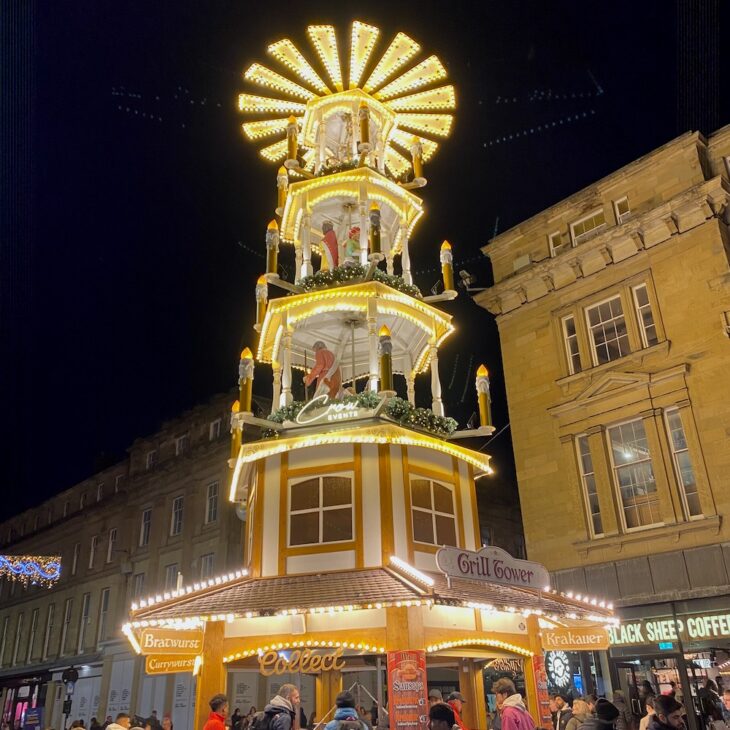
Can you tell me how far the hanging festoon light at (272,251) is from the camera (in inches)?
687

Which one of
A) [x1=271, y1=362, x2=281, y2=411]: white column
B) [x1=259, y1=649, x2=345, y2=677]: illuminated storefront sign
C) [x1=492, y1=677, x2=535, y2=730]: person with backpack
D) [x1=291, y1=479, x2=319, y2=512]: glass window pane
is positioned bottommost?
[x1=492, y1=677, x2=535, y2=730]: person with backpack

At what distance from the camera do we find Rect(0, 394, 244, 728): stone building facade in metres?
34.0

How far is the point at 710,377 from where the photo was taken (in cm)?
1891

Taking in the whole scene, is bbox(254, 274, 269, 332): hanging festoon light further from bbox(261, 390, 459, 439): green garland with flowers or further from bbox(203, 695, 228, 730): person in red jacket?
bbox(203, 695, 228, 730): person in red jacket

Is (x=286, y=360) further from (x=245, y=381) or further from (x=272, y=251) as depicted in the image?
(x=272, y=251)

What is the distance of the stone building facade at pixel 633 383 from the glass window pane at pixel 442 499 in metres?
6.60

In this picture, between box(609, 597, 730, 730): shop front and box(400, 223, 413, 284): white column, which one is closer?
box(609, 597, 730, 730): shop front

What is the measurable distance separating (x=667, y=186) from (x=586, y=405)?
7.25 m

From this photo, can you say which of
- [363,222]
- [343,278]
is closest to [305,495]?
[343,278]

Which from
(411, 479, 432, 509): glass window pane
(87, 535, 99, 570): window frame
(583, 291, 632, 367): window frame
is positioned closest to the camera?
(411, 479, 432, 509): glass window pane

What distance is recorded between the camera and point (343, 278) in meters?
17.3

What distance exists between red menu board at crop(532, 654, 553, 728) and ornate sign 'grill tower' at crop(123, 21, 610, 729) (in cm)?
14

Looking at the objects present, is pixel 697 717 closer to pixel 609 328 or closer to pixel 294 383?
pixel 609 328

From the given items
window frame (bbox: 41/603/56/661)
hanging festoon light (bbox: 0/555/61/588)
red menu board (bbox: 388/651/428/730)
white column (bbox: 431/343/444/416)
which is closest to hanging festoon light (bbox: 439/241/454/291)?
white column (bbox: 431/343/444/416)
